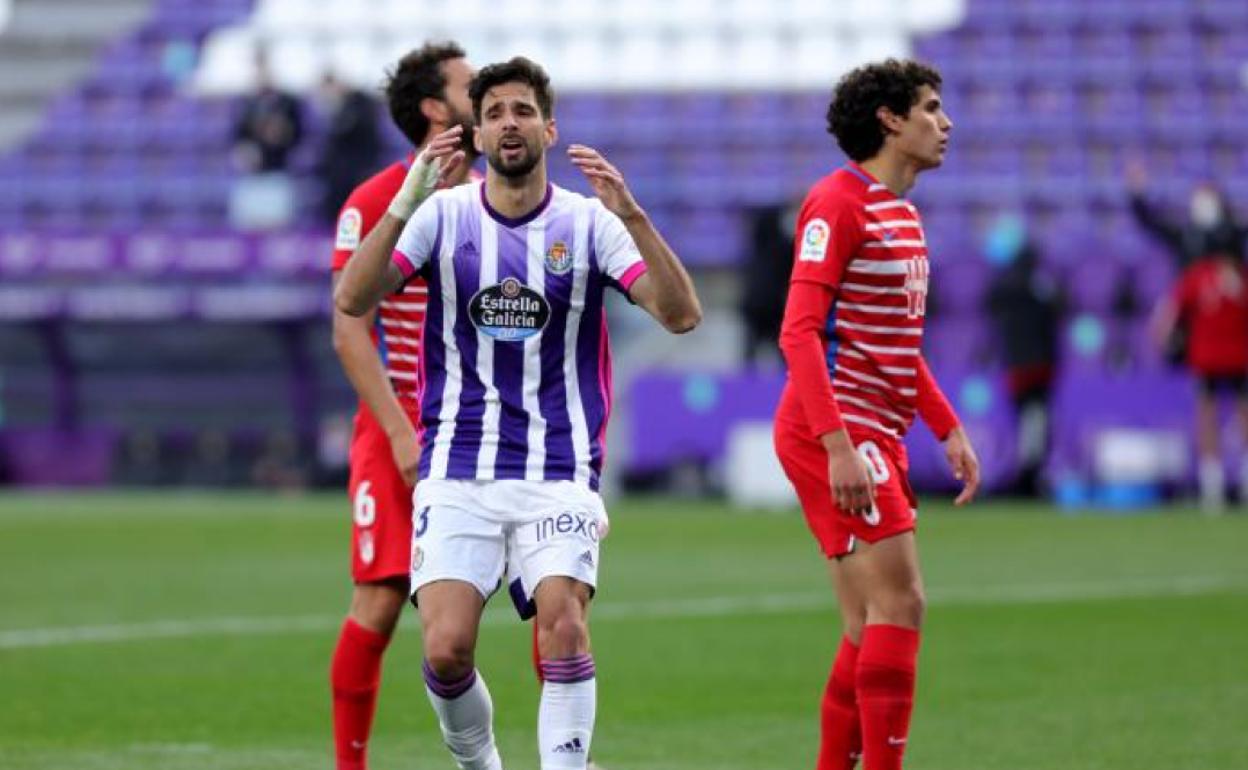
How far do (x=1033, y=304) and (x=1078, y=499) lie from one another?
1.72m

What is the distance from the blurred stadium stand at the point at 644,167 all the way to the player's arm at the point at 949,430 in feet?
46.8

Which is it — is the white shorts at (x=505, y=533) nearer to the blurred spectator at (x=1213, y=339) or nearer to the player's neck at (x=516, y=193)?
the player's neck at (x=516, y=193)

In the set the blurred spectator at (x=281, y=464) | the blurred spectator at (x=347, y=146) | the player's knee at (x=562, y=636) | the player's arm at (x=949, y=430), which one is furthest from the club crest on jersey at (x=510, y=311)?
the blurred spectator at (x=347, y=146)

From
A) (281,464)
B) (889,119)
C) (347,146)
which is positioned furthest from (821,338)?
(347,146)

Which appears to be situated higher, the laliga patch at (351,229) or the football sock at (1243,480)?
the laliga patch at (351,229)

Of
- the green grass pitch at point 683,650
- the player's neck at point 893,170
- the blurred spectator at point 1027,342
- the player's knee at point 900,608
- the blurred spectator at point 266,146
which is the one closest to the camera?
the player's knee at point 900,608

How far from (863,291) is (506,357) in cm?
99

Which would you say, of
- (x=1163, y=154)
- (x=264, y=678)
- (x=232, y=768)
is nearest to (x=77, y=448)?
(x=1163, y=154)

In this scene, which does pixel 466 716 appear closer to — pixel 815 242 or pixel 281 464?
pixel 815 242

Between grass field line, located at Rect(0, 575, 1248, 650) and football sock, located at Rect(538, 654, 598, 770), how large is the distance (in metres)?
5.50

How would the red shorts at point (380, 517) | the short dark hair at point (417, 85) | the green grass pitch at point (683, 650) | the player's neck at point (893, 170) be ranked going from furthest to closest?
the green grass pitch at point (683, 650) < the short dark hair at point (417, 85) < the red shorts at point (380, 517) < the player's neck at point (893, 170)

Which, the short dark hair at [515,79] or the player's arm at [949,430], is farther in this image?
the player's arm at [949,430]

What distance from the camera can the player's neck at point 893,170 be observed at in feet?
22.7

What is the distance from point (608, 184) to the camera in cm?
615
